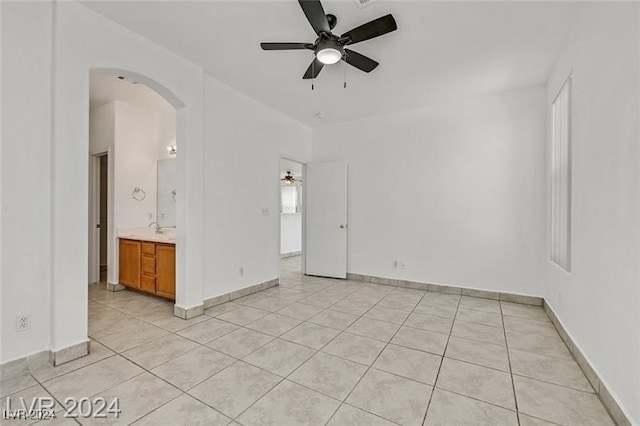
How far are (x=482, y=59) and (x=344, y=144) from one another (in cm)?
253

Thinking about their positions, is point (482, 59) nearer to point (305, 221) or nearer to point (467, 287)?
point (467, 287)

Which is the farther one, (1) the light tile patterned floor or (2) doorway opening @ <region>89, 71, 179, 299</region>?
(2) doorway opening @ <region>89, 71, 179, 299</region>

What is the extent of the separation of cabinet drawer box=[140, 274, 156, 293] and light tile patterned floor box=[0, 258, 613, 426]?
0.37 metres

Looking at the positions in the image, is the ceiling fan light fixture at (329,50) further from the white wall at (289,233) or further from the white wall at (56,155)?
the white wall at (289,233)

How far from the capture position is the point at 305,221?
546 cm

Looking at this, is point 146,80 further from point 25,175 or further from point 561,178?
point 561,178

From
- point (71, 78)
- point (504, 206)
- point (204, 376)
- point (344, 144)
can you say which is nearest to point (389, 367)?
point (204, 376)

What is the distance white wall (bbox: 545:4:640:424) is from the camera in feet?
5.02

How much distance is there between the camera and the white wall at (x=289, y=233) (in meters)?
7.61

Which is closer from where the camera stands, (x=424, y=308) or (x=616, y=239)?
(x=616, y=239)

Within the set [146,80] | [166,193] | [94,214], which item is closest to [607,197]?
[146,80]

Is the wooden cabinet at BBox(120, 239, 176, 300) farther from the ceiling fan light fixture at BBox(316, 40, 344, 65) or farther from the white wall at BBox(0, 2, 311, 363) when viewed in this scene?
the ceiling fan light fixture at BBox(316, 40, 344, 65)

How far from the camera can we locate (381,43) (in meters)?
2.74

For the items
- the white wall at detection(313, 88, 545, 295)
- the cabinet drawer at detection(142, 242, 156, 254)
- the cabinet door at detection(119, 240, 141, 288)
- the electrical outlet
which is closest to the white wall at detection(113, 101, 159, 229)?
the cabinet door at detection(119, 240, 141, 288)
